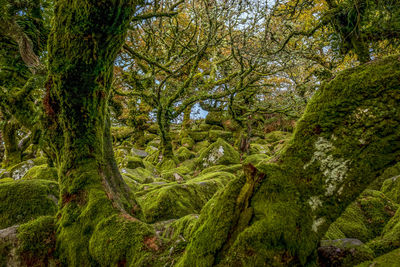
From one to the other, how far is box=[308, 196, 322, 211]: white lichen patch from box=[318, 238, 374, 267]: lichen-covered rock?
735mm

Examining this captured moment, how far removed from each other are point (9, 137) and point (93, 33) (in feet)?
41.5

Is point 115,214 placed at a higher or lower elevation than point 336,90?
lower

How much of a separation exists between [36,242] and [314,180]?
3638mm

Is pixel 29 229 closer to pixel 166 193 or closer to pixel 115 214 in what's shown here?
pixel 115 214

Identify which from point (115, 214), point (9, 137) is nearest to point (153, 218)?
point (115, 214)

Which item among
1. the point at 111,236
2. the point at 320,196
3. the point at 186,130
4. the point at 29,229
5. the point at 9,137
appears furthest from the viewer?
the point at 186,130

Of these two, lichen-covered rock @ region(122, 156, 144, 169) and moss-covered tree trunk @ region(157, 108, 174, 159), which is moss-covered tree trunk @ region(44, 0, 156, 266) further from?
moss-covered tree trunk @ region(157, 108, 174, 159)

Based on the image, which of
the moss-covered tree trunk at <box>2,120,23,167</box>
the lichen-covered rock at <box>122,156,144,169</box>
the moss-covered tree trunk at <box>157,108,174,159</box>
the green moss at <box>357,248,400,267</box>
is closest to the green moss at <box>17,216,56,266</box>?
the green moss at <box>357,248,400,267</box>

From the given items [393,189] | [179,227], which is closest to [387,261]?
[179,227]

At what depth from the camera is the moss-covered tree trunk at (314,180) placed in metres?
1.88

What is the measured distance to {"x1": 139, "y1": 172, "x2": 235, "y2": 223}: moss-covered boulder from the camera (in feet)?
16.3

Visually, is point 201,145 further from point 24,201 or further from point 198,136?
point 24,201

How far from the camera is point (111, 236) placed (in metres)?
2.61

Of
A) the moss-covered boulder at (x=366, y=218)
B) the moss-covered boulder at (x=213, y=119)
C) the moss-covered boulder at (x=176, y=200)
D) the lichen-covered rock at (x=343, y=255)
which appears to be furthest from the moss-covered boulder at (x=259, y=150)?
the lichen-covered rock at (x=343, y=255)
